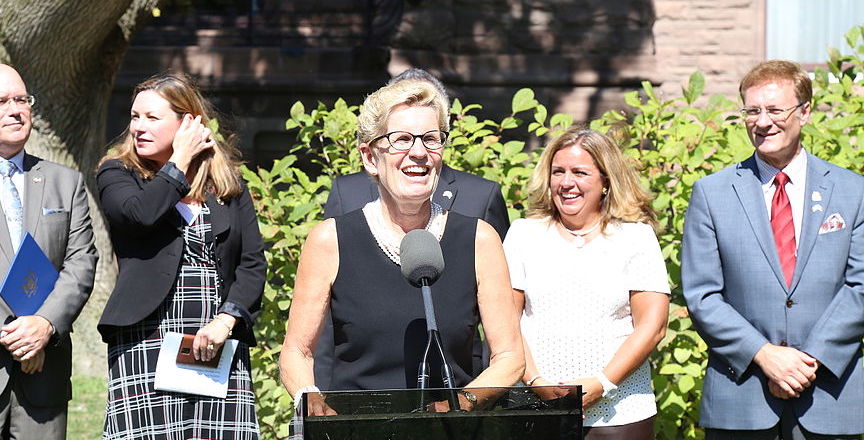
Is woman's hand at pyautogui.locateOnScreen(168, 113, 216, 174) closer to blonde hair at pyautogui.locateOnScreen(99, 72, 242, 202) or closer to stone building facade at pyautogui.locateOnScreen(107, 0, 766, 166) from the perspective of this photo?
blonde hair at pyautogui.locateOnScreen(99, 72, 242, 202)

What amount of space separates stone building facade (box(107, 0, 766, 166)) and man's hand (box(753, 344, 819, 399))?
748cm

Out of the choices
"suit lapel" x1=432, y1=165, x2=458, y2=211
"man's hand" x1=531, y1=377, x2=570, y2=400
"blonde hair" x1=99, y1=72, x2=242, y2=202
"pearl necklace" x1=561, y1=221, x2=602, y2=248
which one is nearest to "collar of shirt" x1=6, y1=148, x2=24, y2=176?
"blonde hair" x1=99, y1=72, x2=242, y2=202

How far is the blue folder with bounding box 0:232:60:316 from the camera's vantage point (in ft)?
15.8

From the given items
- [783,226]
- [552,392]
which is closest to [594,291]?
[783,226]

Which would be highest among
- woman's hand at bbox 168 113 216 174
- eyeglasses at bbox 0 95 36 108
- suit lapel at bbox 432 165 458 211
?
eyeglasses at bbox 0 95 36 108

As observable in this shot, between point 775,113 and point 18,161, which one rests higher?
point 775,113

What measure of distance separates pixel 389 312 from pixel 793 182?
2078 mm

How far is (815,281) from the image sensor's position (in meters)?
4.77

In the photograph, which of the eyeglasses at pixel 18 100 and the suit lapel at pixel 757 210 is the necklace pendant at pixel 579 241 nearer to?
the suit lapel at pixel 757 210

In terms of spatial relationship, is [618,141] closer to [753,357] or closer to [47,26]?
[753,357]

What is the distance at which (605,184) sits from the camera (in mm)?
5066

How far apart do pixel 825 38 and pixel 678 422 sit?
758 cm

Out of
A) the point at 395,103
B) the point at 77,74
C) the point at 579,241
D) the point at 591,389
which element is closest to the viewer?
the point at 395,103

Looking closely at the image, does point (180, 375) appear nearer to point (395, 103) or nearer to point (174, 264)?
point (174, 264)
